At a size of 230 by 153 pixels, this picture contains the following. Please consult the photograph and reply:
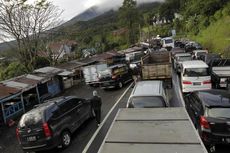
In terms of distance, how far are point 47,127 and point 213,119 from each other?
18.5ft

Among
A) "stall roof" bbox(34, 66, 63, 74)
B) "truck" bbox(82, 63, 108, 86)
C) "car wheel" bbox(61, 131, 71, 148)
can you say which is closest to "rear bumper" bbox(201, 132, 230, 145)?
"car wheel" bbox(61, 131, 71, 148)

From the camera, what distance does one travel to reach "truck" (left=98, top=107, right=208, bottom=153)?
16.6 ft

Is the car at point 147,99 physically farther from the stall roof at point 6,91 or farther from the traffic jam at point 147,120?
the stall roof at point 6,91

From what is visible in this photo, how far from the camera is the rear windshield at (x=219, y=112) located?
777 centimetres

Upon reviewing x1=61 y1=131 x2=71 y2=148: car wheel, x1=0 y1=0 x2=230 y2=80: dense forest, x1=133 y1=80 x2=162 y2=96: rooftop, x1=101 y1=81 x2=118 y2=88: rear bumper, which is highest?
x1=0 y1=0 x2=230 y2=80: dense forest

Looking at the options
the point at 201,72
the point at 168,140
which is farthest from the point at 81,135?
the point at 201,72

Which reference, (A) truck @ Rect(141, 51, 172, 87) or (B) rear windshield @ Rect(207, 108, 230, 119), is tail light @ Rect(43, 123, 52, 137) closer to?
(B) rear windshield @ Rect(207, 108, 230, 119)

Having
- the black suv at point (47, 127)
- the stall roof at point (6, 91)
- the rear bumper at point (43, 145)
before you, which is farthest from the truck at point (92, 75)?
the rear bumper at point (43, 145)

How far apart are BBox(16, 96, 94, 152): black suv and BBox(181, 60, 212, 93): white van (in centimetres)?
715

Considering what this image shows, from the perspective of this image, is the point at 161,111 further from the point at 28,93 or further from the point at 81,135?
the point at 28,93

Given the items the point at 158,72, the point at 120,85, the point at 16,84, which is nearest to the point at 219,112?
the point at 158,72

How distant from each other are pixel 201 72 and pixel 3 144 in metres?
11.0

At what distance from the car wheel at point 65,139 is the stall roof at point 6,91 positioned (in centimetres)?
673

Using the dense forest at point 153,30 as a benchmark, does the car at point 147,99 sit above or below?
below
